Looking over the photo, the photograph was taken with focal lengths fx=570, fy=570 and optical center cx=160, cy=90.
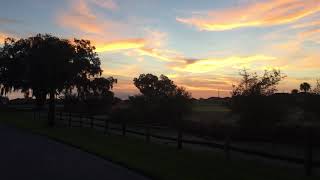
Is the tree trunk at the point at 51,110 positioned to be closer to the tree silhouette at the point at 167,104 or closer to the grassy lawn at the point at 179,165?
the tree silhouette at the point at 167,104

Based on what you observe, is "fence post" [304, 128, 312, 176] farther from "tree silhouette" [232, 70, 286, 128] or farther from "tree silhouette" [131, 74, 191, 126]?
"tree silhouette" [131, 74, 191, 126]

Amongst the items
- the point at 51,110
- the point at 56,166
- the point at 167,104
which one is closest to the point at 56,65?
the point at 51,110

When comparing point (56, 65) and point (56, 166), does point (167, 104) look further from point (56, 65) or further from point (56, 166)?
point (56, 166)

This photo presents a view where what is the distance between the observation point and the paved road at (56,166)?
15062mm

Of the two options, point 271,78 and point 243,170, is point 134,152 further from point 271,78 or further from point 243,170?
point 271,78

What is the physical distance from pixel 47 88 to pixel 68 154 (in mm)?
25721

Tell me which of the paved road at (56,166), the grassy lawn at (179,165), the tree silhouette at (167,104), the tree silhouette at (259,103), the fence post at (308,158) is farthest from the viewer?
the tree silhouette at (167,104)

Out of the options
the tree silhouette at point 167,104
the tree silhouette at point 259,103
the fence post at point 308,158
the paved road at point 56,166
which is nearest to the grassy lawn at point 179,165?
the fence post at point 308,158

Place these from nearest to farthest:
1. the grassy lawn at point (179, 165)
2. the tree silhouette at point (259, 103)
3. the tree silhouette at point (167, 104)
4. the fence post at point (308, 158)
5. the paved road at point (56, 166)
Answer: the paved road at point (56, 166)
the grassy lawn at point (179, 165)
the fence post at point (308, 158)
the tree silhouette at point (259, 103)
the tree silhouette at point (167, 104)

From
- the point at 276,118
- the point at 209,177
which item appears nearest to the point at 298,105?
the point at 276,118

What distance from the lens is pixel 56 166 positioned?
1750 centimetres

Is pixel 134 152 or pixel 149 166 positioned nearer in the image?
pixel 149 166

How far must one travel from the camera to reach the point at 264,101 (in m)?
40.4

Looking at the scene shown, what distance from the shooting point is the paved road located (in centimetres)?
1506
